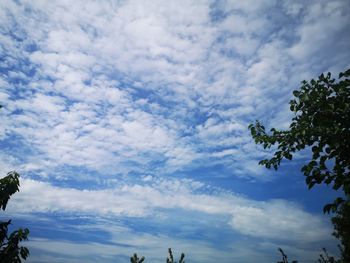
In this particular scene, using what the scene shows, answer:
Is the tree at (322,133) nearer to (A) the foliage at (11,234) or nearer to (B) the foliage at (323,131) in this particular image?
(B) the foliage at (323,131)

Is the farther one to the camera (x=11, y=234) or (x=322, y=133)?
(x=11, y=234)

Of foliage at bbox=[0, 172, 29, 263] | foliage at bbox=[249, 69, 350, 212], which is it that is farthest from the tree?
foliage at bbox=[0, 172, 29, 263]

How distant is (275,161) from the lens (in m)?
6.63

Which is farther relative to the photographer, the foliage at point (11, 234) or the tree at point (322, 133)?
the foliage at point (11, 234)

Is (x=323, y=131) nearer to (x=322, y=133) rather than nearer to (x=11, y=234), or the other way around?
(x=322, y=133)

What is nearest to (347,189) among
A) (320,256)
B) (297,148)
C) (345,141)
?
(345,141)

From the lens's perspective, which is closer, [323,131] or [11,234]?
[323,131]

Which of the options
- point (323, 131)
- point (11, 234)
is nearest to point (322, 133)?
point (323, 131)

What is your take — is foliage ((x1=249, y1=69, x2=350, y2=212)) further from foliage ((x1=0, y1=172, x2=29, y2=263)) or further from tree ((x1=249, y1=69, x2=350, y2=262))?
foliage ((x1=0, y1=172, x2=29, y2=263))

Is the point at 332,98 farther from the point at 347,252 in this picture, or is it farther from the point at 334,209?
the point at 347,252

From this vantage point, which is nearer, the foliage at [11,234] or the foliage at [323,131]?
the foliage at [323,131]

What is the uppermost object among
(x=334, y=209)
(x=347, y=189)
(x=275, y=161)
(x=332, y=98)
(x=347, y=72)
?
(x=347, y=72)

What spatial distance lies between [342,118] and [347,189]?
4.88ft

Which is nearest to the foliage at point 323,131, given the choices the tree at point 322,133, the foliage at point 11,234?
the tree at point 322,133
